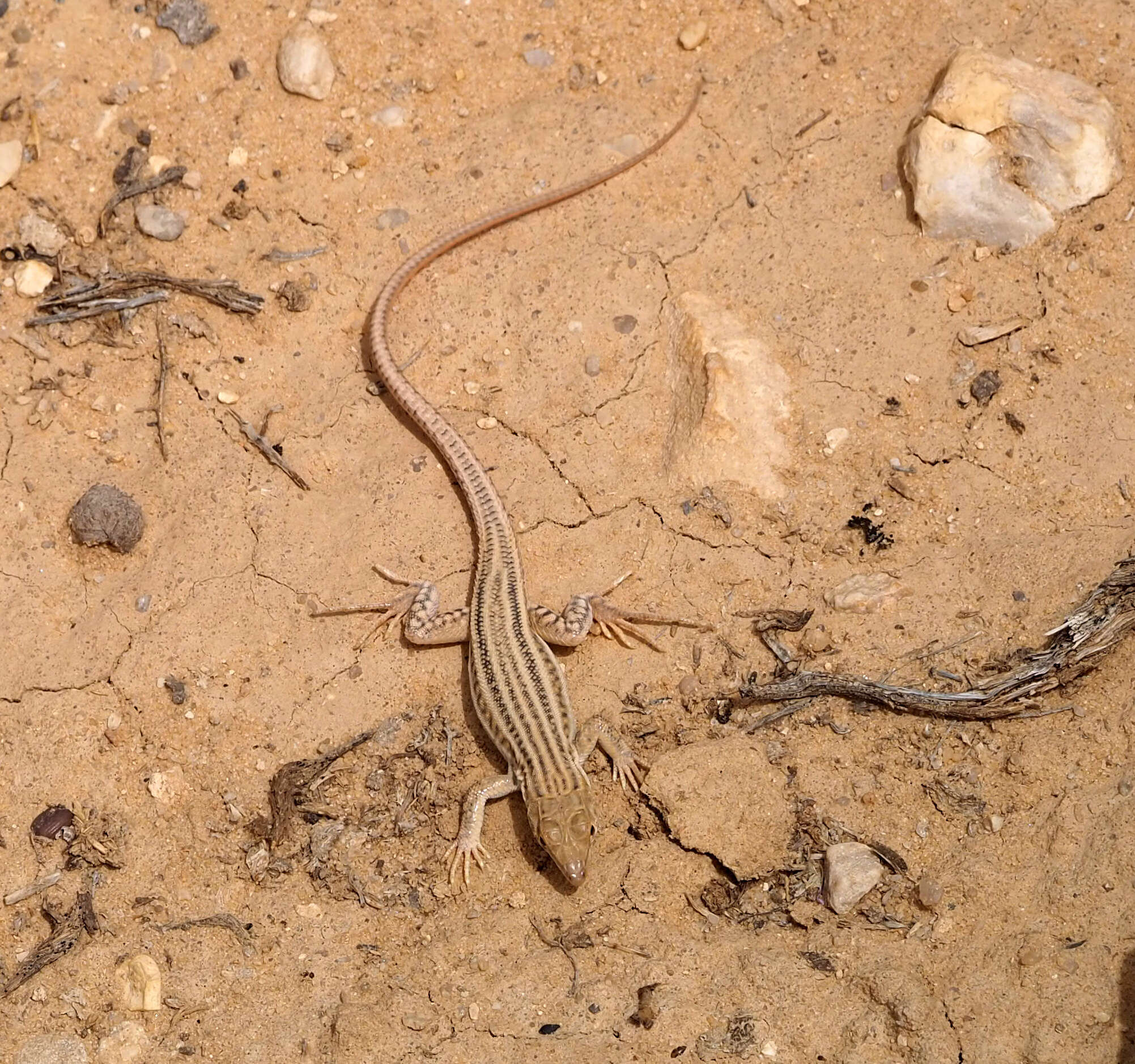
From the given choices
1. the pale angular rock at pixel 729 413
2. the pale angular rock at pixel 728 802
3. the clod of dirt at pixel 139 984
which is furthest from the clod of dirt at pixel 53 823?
the pale angular rock at pixel 729 413

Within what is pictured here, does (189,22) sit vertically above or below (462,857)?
above

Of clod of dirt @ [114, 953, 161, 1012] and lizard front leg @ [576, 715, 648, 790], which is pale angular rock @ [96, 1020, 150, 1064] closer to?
clod of dirt @ [114, 953, 161, 1012]

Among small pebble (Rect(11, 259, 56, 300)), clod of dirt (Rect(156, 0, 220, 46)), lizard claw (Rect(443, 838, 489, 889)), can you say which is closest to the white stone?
small pebble (Rect(11, 259, 56, 300))

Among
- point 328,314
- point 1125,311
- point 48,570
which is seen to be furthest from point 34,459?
point 1125,311

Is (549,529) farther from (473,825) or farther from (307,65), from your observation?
(307,65)

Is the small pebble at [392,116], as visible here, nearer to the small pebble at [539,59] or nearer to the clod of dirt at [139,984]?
the small pebble at [539,59]

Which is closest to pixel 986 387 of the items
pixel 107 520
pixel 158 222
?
pixel 107 520
